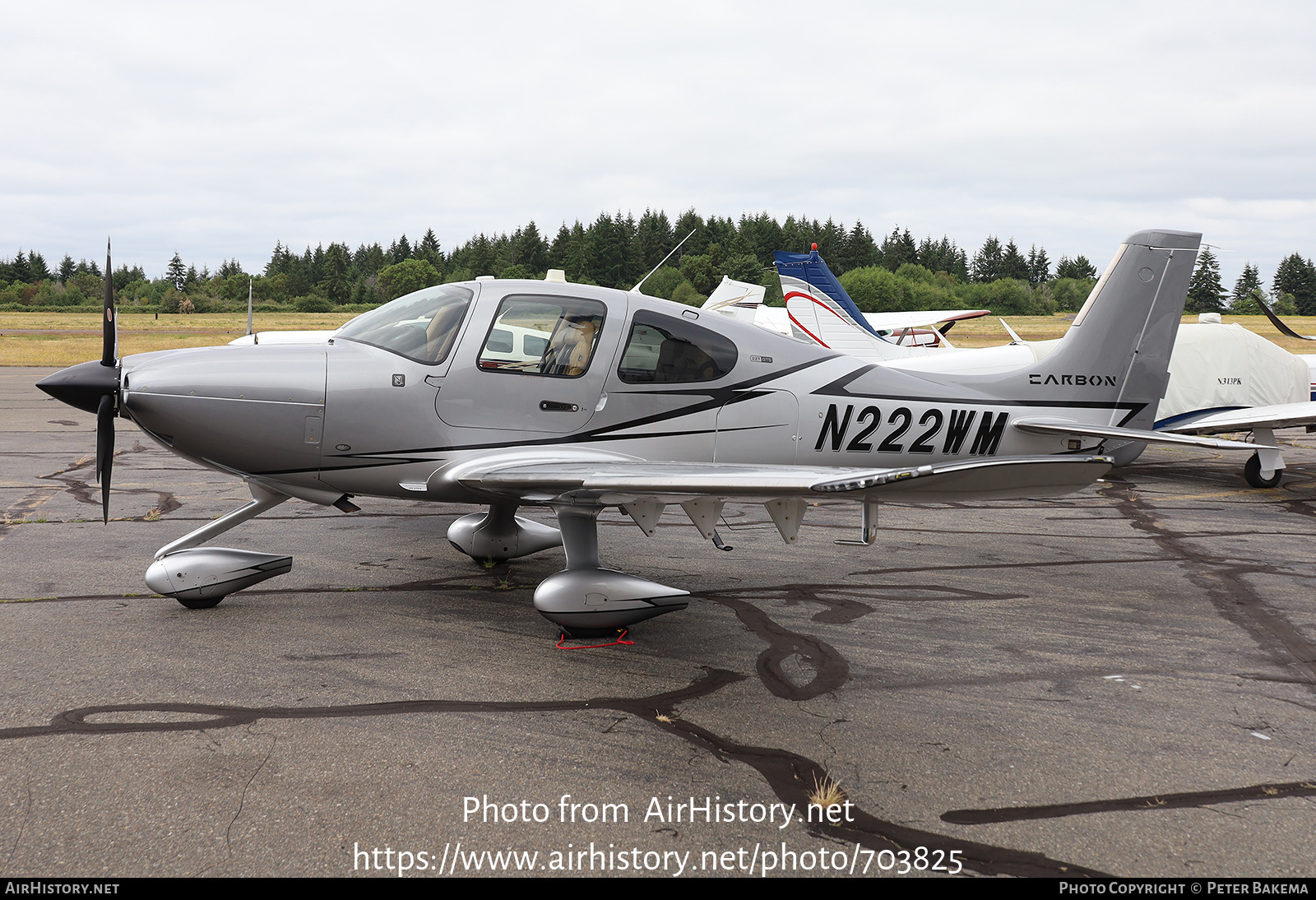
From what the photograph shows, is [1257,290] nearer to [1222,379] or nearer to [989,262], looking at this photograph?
[989,262]

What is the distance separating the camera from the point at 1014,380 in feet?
23.4

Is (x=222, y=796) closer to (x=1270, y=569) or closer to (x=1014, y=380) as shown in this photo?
(x=1014, y=380)

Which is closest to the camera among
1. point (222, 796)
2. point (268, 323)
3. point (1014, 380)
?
point (222, 796)

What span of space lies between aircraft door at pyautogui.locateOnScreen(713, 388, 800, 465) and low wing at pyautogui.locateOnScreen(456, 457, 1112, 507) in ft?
2.63

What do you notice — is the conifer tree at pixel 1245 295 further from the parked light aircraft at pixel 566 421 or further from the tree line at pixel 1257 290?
the parked light aircraft at pixel 566 421

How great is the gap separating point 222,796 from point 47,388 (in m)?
3.33

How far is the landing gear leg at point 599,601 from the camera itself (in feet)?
17.3

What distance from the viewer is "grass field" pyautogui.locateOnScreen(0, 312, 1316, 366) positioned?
3916cm

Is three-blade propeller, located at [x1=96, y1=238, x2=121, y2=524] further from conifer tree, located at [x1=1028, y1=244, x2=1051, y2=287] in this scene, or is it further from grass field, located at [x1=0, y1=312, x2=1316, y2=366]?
conifer tree, located at [x1=1028, y1=244, x2=1051, y2=287]

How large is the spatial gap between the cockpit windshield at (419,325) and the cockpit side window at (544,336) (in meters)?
0.28

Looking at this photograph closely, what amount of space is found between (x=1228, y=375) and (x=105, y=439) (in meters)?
14.4

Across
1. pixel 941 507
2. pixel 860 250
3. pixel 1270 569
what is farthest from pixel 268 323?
pixel 860 250

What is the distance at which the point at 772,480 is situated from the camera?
15.3 feet

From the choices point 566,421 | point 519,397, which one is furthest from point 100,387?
point 566,421
